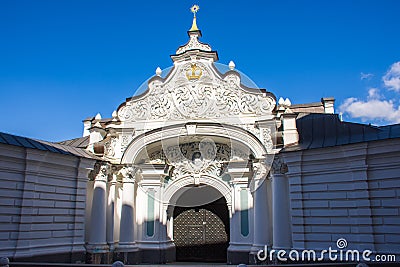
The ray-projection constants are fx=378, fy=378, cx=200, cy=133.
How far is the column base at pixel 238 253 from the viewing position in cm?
1134

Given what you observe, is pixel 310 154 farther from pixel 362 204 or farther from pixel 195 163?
pixel 195 163

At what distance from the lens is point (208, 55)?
1275 centimetres

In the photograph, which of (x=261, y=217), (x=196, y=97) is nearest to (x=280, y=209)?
(x=261, y=217)

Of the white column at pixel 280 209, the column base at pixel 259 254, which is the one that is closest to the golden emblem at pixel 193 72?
the white column at pixel 280 209

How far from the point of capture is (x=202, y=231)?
13.5 metres

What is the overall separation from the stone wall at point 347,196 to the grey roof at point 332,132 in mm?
310

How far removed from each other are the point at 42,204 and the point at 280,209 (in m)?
6.48

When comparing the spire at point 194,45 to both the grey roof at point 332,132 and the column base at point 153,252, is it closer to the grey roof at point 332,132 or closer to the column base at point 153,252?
the grey roof at point 332,132

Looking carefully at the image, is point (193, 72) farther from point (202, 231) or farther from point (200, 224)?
point (202, 231)

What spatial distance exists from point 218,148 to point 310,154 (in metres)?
3.57

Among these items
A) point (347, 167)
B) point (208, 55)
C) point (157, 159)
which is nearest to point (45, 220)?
point (157, 159)

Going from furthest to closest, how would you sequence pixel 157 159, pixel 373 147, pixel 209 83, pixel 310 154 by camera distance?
pixel 157 159 < pixel 209 83 < pixel 310 154 < pixel 373 147

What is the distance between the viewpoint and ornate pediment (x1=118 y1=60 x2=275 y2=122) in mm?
11836

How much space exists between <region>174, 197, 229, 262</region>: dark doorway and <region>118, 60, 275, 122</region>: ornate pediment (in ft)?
11.5
